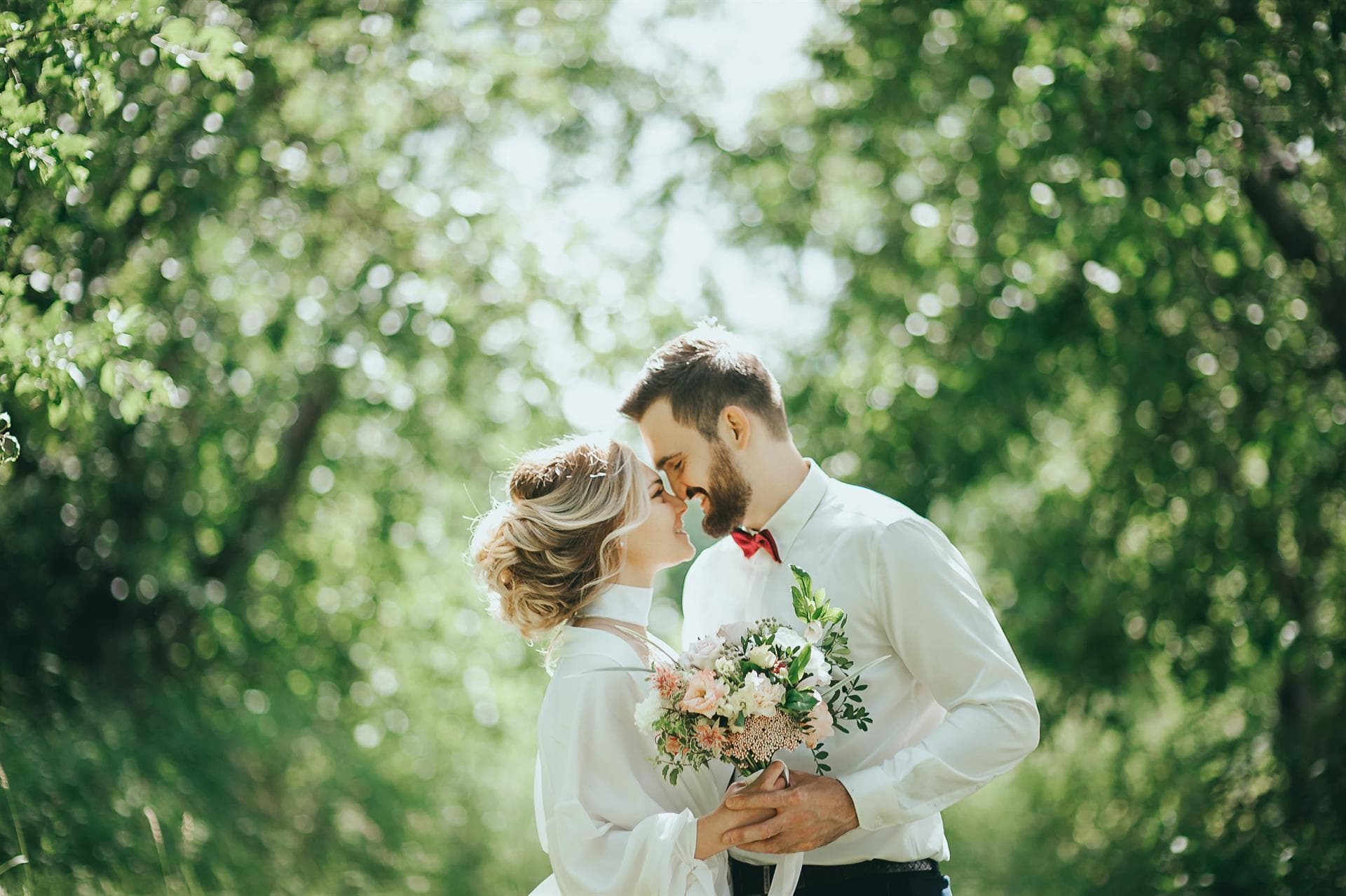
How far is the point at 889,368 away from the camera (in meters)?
8.20

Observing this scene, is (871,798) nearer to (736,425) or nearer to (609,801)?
(609,801)

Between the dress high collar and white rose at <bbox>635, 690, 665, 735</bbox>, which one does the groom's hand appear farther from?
the dress high collar

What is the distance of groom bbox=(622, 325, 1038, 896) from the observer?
2.90 m

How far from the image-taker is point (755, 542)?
338cm

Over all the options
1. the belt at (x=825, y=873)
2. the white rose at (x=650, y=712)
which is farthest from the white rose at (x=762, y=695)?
the belt at (x=825, y=873)

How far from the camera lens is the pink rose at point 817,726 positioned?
8.97 feet

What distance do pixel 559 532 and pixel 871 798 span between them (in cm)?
A: 112

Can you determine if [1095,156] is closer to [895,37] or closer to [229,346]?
[895,37]

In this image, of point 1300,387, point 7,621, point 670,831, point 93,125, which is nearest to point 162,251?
point 93,125

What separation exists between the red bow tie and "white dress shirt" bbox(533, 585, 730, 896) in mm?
463

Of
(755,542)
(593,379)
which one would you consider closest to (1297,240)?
(755,542)

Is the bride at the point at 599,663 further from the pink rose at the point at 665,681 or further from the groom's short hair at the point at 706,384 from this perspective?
the pink rose at the point at 665,681

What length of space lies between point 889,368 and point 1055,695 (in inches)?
112

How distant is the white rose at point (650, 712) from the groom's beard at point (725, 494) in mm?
749
